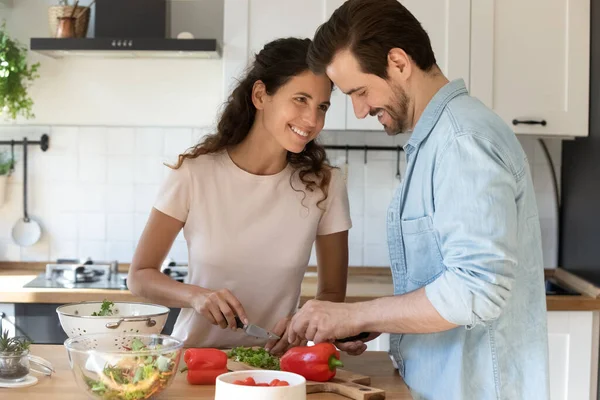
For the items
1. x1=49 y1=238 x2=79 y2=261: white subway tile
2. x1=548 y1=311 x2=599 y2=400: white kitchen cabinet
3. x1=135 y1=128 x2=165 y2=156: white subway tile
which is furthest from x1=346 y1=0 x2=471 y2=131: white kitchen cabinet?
x1=49 y1=238 x2=79 y2=261: white subway tile

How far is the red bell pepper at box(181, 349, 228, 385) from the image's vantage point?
66.3 inches

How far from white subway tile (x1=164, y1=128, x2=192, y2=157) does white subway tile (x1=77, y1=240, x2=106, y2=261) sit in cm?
50

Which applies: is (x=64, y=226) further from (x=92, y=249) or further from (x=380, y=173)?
(x=380, y=173)

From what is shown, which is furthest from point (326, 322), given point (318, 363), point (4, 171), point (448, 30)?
point (4, 171)

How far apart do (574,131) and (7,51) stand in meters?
2.38

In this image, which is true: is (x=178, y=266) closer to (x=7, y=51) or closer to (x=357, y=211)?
(x=357, y=211)

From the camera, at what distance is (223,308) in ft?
6.39

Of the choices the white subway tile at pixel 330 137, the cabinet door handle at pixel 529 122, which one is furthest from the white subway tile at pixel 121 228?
the cabinet door handle at pixel 529 122

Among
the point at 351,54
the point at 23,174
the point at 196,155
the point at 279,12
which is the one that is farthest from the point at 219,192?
the point at 23,174

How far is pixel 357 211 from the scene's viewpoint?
12.3ft

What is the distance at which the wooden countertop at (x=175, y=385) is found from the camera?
161cm

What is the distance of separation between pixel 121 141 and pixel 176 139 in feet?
0.81

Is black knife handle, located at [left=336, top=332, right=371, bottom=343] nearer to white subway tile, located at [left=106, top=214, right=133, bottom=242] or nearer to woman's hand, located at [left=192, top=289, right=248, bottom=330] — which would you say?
woman's hand, located at [left=192, top=289, right=248, bottom=330]

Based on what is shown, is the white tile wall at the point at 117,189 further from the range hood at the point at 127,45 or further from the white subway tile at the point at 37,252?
the range hood at the point at 127,45
